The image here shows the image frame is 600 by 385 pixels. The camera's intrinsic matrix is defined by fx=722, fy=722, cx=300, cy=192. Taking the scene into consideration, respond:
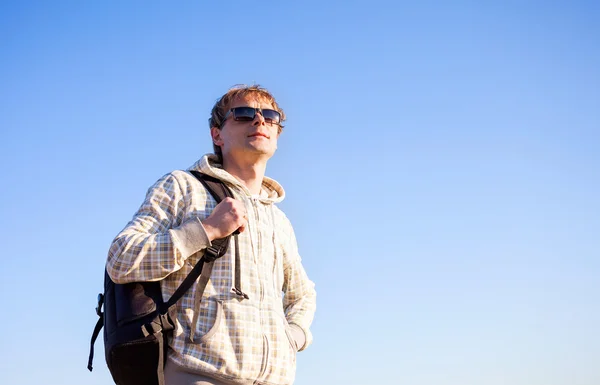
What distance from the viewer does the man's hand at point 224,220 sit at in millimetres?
5074

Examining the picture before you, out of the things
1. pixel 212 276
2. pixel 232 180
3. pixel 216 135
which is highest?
pixel 216 135

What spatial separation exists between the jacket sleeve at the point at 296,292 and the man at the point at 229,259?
12 mm

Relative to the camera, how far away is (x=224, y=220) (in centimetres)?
510

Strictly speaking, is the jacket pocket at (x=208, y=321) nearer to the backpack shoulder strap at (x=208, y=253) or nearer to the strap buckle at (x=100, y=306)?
the backpack shoulder strap at (x=208, y=253)

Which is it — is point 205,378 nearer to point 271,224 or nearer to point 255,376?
point 255,376

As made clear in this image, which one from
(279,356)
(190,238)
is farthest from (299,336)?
(190,238)

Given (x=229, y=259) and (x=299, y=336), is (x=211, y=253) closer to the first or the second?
(x=229, y=259)

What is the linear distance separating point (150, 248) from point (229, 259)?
0.64 meters

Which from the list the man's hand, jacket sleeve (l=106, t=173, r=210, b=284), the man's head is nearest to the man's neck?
the man's head

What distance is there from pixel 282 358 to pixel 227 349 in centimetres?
50

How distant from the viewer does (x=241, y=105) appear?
6199mm

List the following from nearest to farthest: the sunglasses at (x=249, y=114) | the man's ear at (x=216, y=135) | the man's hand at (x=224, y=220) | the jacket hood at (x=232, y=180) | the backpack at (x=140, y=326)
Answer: the backpack at (x=140, y=326) → the man's hand at (x=224, y=220) → the jacket hood at (x=232, y=180) → the sunglasses at (x=249, y=114) → the man's ear at (x=216, y=135)

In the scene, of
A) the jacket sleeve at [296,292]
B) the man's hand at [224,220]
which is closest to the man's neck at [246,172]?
the jacket sleeve at [296,292]

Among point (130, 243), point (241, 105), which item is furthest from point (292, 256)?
point (130, 243)
